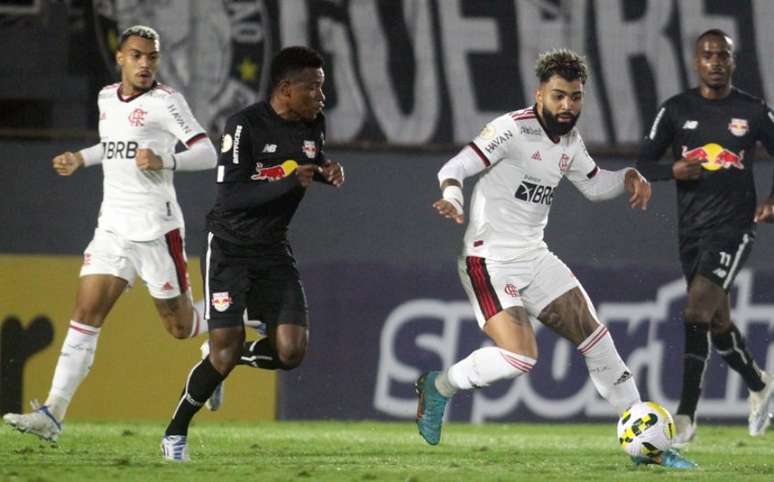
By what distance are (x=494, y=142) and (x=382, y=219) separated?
14.9 ft

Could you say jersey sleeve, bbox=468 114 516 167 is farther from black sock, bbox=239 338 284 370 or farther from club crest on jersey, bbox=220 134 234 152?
black sock, bbox=239 338 284 370

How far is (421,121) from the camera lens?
1259 centimetres

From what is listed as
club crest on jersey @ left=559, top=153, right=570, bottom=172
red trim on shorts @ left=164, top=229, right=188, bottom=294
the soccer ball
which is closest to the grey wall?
red trim on shorts @ left=164, top=229, right=188, bottom=294

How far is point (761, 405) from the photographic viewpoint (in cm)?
1044

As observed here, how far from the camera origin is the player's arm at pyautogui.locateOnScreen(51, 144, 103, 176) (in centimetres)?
905

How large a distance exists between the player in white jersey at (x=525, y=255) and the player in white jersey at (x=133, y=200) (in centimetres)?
145

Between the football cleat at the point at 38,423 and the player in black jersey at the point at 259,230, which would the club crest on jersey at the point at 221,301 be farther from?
the football cleat at the point at 38,423

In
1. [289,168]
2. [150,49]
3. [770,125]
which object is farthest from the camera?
[770,125]

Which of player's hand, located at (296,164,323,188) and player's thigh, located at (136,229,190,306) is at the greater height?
player's hand, located at (296,164,323,188)

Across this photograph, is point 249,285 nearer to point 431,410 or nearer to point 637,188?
point 431,410

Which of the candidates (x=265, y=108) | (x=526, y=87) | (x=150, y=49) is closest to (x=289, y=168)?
(x=265, y=108)

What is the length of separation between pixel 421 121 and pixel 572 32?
3.92 ft

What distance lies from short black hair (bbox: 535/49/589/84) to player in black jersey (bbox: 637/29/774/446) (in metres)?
1.47

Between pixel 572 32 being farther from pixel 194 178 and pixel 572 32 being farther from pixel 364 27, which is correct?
pixel 194 178
